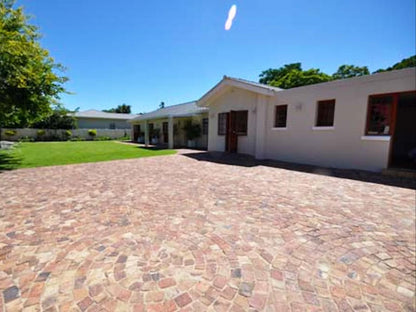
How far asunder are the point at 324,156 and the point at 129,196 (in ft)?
25.6

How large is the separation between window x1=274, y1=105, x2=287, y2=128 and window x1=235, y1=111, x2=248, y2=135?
1779mm

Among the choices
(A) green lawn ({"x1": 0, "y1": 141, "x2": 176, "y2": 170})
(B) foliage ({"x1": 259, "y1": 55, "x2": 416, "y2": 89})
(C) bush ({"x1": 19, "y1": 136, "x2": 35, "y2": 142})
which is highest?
(B) foliage ({"x1": 259, "y1": 55, "x2": 416, "y2": 89})

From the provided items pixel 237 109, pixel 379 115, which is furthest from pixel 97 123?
pixel 379 115

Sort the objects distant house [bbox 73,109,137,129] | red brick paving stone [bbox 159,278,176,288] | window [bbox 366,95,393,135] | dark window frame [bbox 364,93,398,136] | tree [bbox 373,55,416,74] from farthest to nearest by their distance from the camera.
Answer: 1. distant house [bbox 73,109,137,129]
2. tree [bbox 373,55,416,74]
3. window [bbox 366,95,393,135]
4. dark window frame [bbox 364,93,398,136]
5. red brick paving stone [bbox 159,278,176,288]

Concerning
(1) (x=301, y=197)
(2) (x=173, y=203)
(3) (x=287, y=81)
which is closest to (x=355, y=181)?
(1) (x=301, y=197)

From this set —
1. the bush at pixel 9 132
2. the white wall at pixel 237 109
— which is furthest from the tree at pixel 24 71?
the bush at pixel 9 132

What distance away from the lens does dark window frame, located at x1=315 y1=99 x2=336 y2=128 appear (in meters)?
8.28

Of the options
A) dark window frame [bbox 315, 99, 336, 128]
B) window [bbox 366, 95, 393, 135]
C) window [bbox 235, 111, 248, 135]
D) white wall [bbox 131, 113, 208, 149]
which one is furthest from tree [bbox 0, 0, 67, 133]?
window [bbox 366, 95, 393, 135]

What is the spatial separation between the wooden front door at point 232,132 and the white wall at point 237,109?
0.82 feet

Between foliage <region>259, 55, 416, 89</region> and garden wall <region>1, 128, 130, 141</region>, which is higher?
foliage <region>259, 55, 416, 89</region>

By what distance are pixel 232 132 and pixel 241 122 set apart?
2.56 ft

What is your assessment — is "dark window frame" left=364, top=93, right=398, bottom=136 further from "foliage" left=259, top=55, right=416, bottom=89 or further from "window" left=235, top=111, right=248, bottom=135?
"foliage" left=259, top=55, right=416, bottom=89

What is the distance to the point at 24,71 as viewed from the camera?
7.65 metres

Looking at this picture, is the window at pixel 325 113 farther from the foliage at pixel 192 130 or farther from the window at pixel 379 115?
the foliage at pixel 192 130
